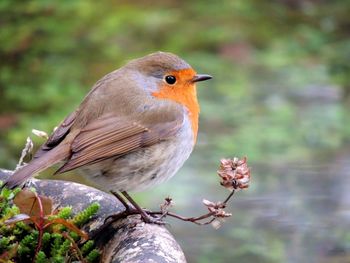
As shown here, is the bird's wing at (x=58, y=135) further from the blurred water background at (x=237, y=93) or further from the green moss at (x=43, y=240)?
the blurred water background at (x=237, y=93)

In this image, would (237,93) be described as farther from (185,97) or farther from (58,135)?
(58,135)

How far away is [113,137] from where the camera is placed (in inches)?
124

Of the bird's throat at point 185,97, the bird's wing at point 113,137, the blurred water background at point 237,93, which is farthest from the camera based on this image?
the blurred water background at point 237,93

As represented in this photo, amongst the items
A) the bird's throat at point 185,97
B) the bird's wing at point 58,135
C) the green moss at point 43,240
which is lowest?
the green moss at point 43,240

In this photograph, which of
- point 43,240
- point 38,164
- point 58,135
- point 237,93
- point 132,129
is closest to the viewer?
point 43,240

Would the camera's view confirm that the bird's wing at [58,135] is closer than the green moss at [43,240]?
No

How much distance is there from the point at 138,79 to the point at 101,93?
189mm

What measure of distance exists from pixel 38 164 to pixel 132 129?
0.52 metres

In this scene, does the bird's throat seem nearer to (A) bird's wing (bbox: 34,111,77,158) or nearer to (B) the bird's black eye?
(B) the bird's black eye

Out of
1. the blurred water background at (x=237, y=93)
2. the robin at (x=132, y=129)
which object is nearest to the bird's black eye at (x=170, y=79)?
the robin at (x=132, y=129)

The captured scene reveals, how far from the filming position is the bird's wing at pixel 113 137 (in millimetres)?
3016

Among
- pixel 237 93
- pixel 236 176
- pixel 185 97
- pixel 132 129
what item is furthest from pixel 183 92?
pixel 237 93

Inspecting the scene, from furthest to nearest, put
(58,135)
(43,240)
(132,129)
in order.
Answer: (132,129), (58,135), (43,240)

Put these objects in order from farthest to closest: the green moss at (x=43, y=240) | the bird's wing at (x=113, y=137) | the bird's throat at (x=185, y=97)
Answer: the bird's throat at (x=185, y=97), the bird's wing at (x=113, y=137), the green moss at (x=43, y=240)
